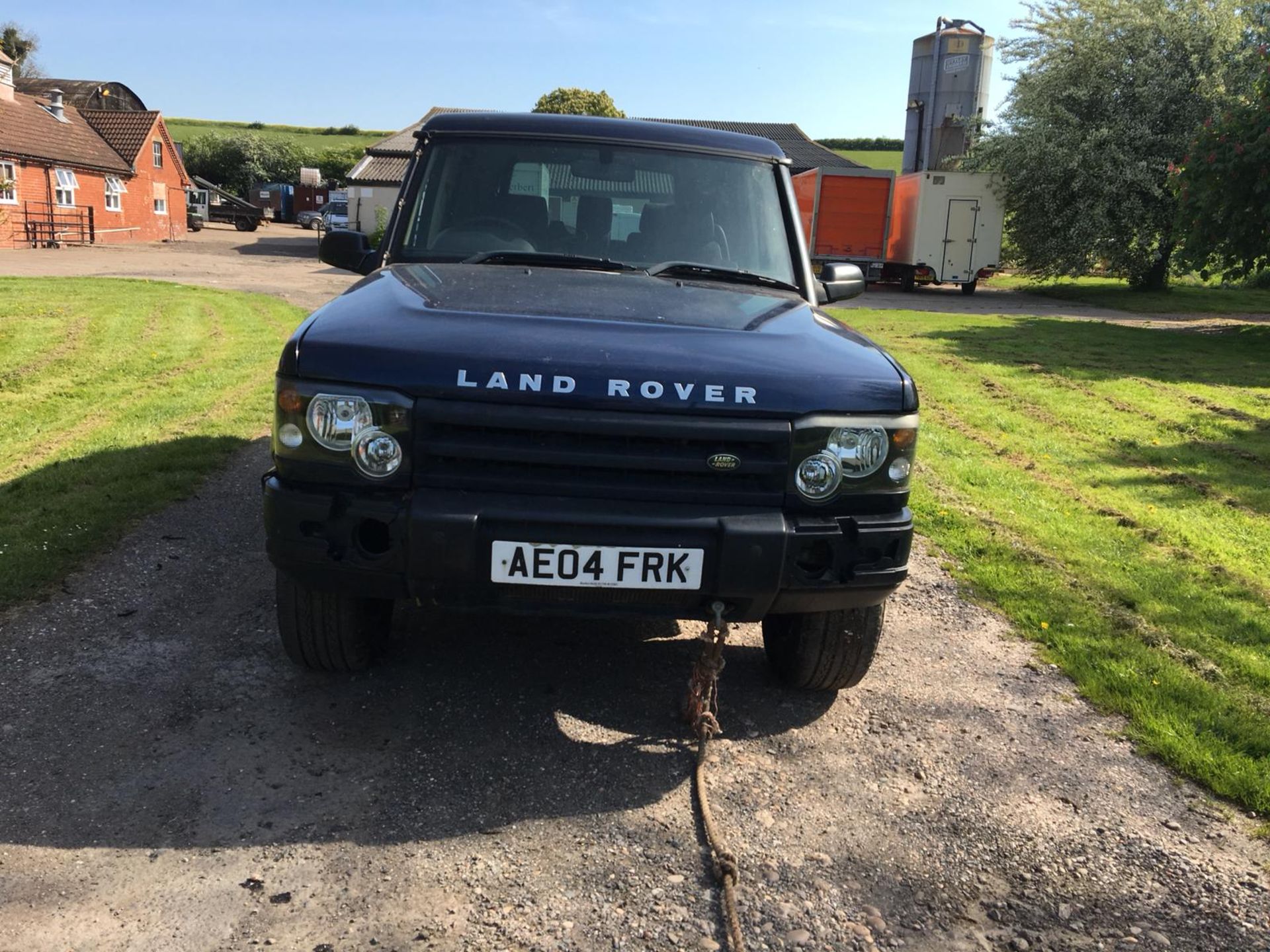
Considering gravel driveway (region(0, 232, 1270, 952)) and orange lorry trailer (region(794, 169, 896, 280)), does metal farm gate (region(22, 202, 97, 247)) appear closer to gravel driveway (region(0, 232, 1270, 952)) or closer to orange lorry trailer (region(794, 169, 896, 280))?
orange lorry trailer (region(794, 169, 896, 280))

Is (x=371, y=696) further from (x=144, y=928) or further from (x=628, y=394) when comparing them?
(x=628, y=394)

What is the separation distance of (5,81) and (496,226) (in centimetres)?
4188

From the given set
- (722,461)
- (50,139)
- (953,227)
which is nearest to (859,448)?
(722,461)

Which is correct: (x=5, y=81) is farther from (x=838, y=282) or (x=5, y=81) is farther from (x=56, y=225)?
(x=838, y=282)

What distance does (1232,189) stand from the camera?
651 inches

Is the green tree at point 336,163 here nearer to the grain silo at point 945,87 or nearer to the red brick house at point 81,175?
the red brick house at point 81,175

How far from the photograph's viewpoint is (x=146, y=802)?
112 inches

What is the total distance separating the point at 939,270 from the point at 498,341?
1064 inches

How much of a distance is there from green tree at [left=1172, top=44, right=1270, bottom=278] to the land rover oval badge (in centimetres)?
1611

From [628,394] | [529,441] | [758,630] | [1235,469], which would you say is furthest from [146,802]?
[1235,469]

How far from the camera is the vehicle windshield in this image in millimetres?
4168

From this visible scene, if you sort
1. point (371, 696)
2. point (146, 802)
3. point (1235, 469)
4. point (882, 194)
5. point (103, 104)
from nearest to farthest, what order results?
point (146, 802)
point (371, 696)
point (1235, 469)
point (882, 194)
point (103, 104)

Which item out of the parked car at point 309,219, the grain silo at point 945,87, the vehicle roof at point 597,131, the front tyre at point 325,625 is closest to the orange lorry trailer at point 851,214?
the grain silo at point 945,87

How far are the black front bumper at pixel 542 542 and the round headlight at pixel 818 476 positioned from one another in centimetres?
7
